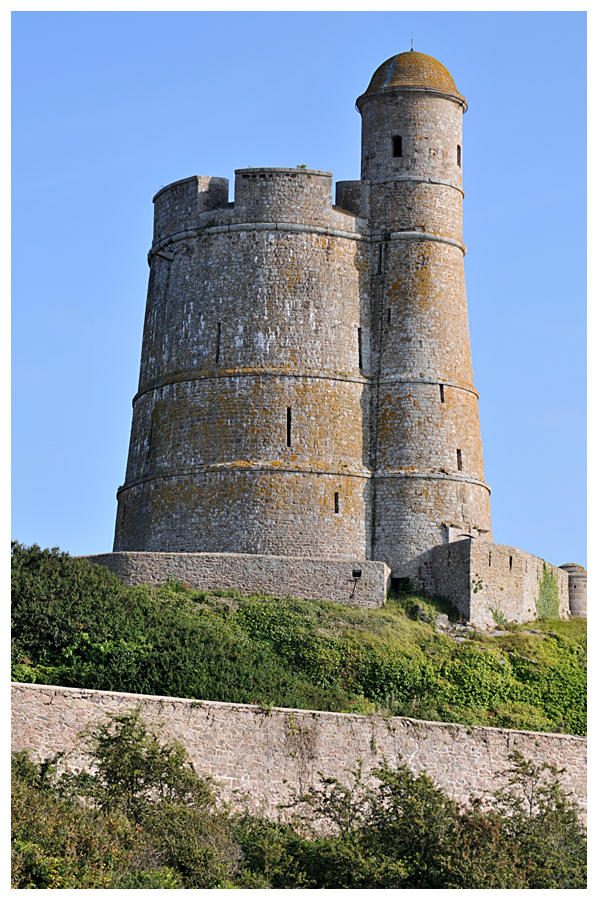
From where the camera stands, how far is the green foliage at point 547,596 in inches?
1538

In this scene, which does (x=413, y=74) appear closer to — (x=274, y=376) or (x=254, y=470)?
(x=274, y=376)


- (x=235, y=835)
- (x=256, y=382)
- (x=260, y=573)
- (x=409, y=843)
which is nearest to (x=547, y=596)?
(x=260, y=573)

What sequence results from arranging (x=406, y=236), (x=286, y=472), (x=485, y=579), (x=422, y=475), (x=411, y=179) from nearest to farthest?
1. (x=485, y=579)
2. (x=286, y=472)
3. (x=422, y=475)
4. (x=406, y=236)
5. (x=411, y=179)

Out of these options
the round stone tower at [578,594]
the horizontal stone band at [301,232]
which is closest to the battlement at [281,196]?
the horizontal stone band at [301,232]

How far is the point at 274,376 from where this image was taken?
3866cm

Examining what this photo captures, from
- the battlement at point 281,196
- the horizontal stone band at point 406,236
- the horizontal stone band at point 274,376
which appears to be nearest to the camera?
the horizontal stone band at point 274,376

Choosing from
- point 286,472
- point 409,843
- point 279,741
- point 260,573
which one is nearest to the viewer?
point 409,843

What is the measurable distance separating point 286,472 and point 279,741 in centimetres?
1201

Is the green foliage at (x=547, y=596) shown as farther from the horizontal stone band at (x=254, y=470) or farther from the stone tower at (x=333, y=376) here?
the horizontal stone band at (x=254, y=470)

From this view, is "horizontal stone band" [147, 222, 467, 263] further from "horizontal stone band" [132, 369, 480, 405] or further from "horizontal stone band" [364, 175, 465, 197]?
"horizontal stone band" [132, 369, 480, 405]

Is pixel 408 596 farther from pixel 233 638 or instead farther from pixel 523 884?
pixel 523 884

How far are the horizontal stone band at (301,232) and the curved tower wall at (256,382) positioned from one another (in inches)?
2.0

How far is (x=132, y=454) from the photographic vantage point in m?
41.0

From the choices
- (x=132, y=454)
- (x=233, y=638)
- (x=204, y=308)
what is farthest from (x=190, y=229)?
(x=233, y=638)
